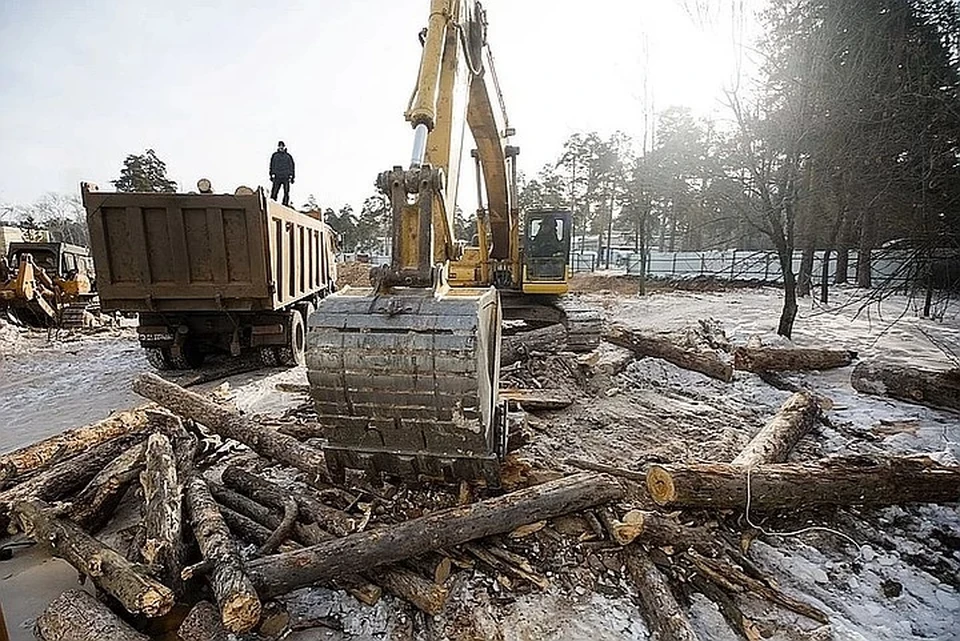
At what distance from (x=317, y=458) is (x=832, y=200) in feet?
54.7

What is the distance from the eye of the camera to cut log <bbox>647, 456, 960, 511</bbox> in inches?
140

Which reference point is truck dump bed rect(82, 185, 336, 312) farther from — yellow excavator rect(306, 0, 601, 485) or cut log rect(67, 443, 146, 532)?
yellow excavator rect(306, 0, 601, 485)

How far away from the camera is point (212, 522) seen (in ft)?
11.0

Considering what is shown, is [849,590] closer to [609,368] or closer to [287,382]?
[609,368]

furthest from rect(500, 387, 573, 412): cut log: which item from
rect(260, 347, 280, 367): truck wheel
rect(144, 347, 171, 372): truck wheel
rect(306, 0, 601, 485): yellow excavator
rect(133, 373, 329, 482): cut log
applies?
rect(144, 347, 171, 372): truck wheel

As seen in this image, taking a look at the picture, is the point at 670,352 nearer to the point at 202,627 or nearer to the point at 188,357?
the point at 202,627

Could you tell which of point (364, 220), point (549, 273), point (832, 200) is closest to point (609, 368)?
point (549, 273)

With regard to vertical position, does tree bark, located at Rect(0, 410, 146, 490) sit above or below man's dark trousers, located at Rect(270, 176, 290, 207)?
below

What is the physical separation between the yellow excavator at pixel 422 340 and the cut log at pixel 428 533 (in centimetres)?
29

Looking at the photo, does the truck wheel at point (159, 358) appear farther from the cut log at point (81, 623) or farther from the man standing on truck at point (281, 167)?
the cut log at point (81, 623)

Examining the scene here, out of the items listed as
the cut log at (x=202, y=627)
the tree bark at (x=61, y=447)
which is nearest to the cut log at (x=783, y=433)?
the cut log at (x=202, y=627)

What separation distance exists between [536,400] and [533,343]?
84.0 inches

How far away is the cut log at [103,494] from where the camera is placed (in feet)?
12.4

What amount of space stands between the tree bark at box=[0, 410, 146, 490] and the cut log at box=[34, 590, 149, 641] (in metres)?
2.04
